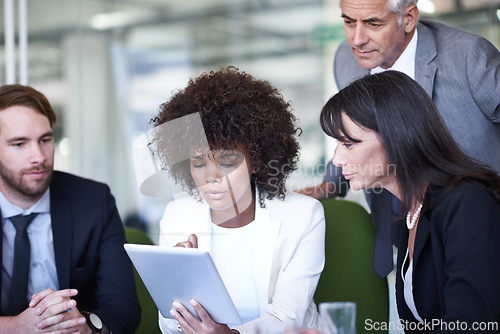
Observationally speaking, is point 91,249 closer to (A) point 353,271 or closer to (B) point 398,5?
(A) point 353,271

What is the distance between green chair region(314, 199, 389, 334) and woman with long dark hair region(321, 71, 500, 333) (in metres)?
0.44

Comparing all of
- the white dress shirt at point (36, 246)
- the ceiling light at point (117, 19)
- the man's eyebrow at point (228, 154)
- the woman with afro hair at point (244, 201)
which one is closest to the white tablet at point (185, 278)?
the woman with afro hair at point (244, 201)

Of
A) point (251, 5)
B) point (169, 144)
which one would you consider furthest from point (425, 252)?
point (251, 5)

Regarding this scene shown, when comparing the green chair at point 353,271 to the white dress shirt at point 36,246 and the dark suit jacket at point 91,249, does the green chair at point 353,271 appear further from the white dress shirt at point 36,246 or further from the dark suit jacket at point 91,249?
the white dress shirt at point 36,246

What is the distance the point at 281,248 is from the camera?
216 cm

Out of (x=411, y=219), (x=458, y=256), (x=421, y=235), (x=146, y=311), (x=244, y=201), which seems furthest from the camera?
(x=146, y=311)

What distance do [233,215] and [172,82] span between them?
11.4 feet

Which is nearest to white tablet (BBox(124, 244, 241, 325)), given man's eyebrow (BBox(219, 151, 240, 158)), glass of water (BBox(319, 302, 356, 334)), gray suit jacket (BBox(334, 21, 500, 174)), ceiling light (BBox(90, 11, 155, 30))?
glass of water (BBox(319, 302, 356, 334))

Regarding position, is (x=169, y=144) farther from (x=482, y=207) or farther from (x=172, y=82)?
(x=172, y=82)

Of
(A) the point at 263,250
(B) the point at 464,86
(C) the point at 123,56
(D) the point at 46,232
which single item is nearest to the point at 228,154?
(A) the point at 263,250

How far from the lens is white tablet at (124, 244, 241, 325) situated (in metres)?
1.60

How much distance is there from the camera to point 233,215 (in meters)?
2.23

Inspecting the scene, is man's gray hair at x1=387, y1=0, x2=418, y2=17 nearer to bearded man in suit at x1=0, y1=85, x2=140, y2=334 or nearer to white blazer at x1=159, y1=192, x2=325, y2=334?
white blazer at x1=159, y1=192, x2=325, y2=334

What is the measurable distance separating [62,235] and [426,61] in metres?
1.54
